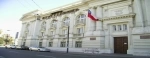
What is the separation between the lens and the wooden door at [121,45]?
21.9 meters

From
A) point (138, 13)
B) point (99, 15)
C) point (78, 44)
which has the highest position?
point (99, 15)

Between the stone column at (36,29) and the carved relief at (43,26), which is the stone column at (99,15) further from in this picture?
the stone column at (36,29)

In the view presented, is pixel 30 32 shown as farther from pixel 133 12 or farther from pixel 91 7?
pixel 133 12

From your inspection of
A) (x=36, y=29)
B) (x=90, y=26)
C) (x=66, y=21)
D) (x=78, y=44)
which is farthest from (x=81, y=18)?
(x=36, y=29)

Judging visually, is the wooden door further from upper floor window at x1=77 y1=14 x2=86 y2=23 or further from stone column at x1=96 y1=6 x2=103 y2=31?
upper floor window at x1=77 y1=14 x2=86 y2=23

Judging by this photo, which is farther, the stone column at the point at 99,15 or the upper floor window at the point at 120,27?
the stone column at the point at 99,15

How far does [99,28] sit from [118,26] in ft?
11.3

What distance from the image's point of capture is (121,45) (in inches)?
887

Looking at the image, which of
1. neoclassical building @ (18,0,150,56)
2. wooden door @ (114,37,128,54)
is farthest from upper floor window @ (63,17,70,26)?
wooden door @ (114,37,128,54)

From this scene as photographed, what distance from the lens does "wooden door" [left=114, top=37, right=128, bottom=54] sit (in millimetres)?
21938

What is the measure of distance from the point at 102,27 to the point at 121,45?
476cm

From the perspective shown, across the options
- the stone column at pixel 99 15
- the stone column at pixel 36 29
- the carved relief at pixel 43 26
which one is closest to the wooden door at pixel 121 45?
the stone column at pixel 99 15

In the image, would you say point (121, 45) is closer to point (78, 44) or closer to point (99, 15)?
point (99, 15)

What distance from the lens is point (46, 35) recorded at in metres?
35.6
